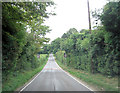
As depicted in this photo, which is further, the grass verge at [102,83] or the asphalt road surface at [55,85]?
the asphalt road surface at [55,85]

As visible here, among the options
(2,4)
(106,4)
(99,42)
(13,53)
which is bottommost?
(13,53)

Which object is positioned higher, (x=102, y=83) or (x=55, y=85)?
(x=102, y=83)

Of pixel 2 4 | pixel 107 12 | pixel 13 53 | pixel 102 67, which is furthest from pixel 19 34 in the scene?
pixel 102 67

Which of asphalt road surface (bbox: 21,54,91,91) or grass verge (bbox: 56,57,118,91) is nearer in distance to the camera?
grass verge (bbox: 56,57,118,91)

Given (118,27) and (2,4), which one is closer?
(2,4)

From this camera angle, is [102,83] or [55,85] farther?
[55,85]

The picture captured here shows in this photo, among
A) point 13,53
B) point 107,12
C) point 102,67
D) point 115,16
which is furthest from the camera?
point 102,67

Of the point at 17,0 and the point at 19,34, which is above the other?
the point at 17,0

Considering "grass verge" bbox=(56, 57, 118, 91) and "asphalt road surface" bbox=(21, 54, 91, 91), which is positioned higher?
"grass verge" bbox=(56, 57, 118, 91)

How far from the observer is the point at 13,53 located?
1148cm

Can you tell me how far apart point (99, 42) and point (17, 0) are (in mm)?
8992

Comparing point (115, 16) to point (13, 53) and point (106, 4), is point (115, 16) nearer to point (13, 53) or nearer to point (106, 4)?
point (106, 4)

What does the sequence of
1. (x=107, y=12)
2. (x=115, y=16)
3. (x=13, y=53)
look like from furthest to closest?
(x=13, y=53) < (x=107, y=12) < (x=115, y=16)

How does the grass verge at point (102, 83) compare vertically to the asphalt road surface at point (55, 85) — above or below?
above
